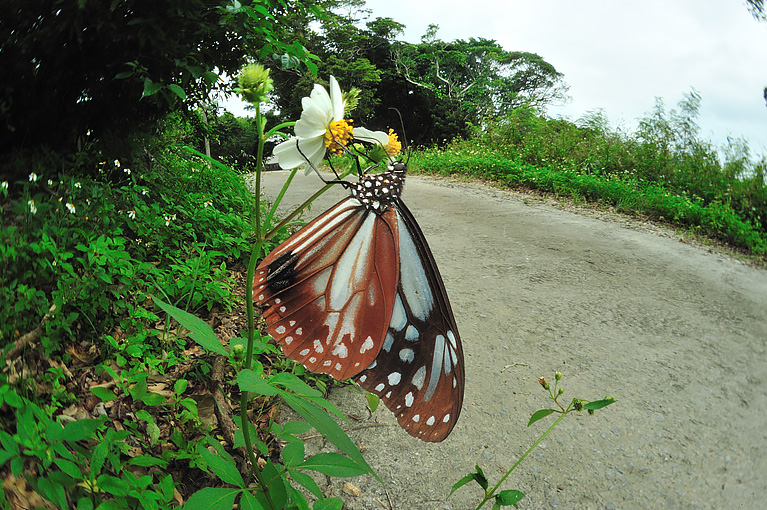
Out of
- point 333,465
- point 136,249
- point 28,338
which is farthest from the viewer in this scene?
point 136,249

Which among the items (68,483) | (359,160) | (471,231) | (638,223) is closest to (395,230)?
(359,160)

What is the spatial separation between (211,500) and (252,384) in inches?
10.9

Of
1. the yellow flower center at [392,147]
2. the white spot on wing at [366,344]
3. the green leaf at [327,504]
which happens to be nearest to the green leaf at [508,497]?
the green leaf at [327,504]

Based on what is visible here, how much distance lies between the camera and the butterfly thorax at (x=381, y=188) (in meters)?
0.77

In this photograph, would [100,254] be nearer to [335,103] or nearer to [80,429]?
[80,429]

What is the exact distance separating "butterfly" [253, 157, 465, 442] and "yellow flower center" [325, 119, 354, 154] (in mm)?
70

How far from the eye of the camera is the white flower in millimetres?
561

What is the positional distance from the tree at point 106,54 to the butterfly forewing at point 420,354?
744mm

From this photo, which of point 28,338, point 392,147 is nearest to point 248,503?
point 392,147

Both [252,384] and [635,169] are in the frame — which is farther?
[635,169]

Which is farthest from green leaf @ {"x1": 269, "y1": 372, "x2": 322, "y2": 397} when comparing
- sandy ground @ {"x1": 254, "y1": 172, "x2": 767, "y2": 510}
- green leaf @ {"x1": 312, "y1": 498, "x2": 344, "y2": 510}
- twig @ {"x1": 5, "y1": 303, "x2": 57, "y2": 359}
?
twig @ {"x1": 5, "y1": 303, "x2": 57, "y2": 359}

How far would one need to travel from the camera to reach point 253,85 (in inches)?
22.0

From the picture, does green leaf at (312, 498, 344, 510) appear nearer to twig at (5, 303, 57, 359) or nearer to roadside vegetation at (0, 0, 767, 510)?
roadside vegetation at (0, 0, 767, 510)

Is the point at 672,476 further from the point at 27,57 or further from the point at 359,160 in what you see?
the point at 27,57
